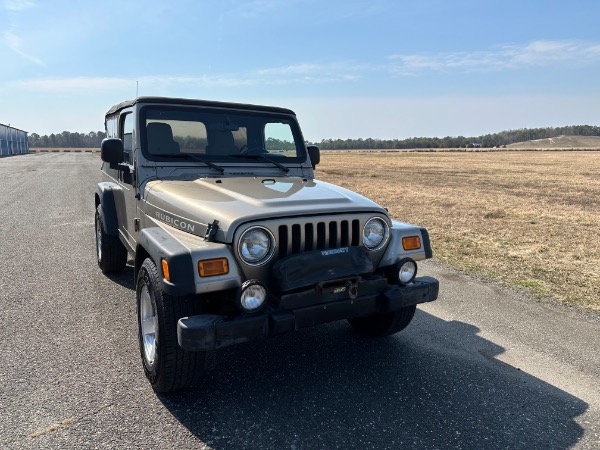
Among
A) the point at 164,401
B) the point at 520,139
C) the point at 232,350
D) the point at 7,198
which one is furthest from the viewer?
the point at 520,139

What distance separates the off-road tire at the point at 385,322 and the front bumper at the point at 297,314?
0.43 metres

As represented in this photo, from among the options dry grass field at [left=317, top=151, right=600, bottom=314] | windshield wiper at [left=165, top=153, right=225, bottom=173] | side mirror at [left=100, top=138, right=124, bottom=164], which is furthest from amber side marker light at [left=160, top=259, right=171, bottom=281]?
dry grass field at [left=317, top=151, right=600, bottom=314]

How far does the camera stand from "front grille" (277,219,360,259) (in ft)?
9.57

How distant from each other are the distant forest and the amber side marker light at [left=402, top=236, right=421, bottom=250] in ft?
376

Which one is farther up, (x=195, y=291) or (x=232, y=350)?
(x=195, y=291)

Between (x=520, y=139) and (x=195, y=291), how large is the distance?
154m

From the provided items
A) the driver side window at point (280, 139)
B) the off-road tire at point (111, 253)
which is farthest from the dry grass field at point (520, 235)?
the off-road tire at point (111, 253)

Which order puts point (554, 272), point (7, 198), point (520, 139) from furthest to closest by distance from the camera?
point (520, 139), point (7, 198), point (554, 272)

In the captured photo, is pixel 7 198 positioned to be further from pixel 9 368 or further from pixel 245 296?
pixel 245 296

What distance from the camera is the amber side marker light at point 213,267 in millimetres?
2672

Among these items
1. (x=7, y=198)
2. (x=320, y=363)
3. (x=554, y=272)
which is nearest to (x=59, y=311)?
(x=320, y=363)

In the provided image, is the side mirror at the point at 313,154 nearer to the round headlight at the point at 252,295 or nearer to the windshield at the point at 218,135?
the windshield at the point at 218,135

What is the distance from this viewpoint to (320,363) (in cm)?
350

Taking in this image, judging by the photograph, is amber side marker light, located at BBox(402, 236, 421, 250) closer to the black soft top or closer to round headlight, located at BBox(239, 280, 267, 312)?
round headlight, located at BBox(239, 280, 267, 312)
